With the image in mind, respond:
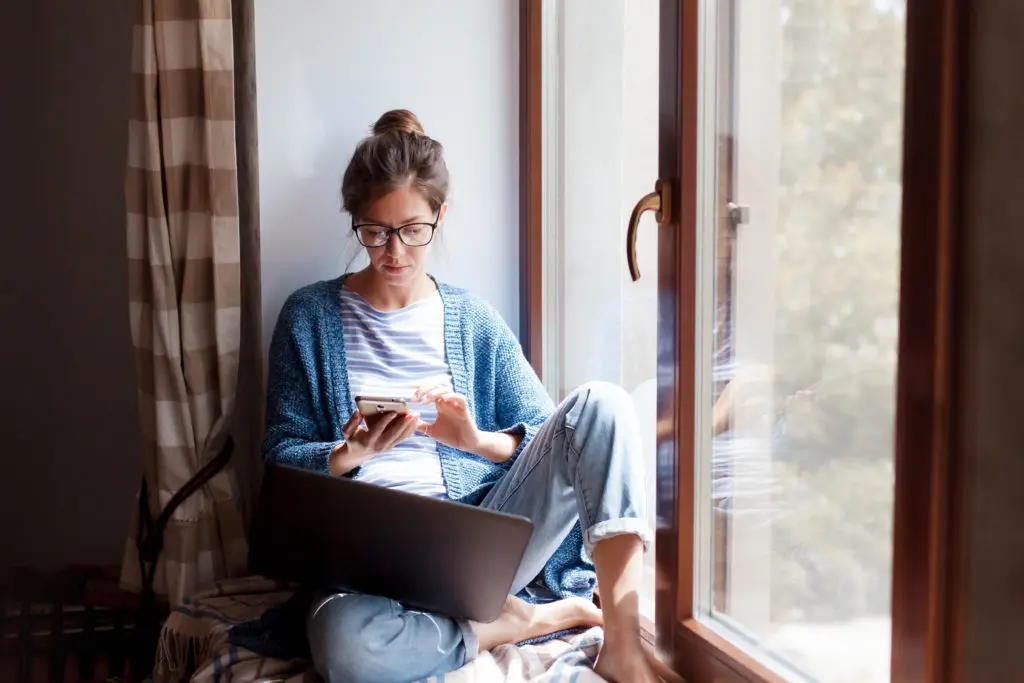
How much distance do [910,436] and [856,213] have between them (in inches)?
9.8

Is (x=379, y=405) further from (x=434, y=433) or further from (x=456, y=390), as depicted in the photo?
(x=456, y=390)

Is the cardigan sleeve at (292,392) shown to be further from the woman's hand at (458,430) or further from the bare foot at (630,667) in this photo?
the bare foot at (630,667)

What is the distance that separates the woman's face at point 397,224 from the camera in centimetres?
150

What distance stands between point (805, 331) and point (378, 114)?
3.54 feet

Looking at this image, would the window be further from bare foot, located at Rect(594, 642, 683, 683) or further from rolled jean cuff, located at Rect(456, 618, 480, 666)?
rolled jean cuff, located at Rect(456, 618, 480, 666)

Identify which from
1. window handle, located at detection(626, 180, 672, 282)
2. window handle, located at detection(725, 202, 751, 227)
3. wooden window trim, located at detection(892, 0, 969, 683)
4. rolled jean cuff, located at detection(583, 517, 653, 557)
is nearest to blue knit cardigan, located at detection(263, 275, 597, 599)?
rolled jean cuff, located at detection(583, 517, 653, 557)

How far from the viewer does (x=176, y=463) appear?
63.4 inches

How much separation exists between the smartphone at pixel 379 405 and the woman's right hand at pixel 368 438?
1cm

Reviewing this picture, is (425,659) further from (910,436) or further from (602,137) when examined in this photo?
(602,137)

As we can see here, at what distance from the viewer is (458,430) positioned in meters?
1.45

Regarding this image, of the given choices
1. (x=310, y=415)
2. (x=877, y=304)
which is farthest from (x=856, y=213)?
(x=310, y=415)

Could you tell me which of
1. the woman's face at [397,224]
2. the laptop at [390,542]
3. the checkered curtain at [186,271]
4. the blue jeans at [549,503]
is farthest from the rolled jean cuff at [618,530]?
the checkered curtain at [186,271]

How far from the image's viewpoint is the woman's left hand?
1.43 metres

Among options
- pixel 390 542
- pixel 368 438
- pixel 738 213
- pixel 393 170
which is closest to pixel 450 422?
pixel 368 438
